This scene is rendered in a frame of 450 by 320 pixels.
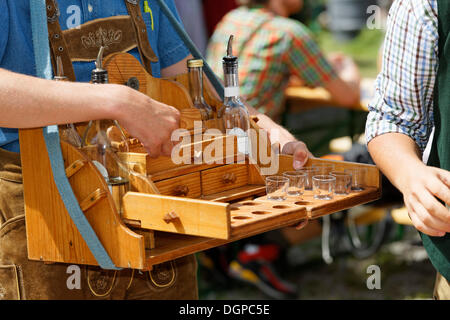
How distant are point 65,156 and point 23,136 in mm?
133

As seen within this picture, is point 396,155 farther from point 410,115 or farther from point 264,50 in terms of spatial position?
point 264,50

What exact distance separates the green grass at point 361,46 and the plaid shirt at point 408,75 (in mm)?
9304

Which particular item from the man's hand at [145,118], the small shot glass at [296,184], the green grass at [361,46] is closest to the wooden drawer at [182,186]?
the man's hand at [145,118]

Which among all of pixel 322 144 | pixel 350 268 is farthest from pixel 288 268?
pixel 322 144

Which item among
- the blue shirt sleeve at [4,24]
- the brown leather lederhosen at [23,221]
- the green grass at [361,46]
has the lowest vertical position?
the green grass at [361,46]

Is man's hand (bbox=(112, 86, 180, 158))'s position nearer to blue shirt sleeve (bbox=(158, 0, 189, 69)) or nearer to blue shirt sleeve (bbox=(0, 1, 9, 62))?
blue shirt sleeve (bbox=(0, 1, 9, 62))

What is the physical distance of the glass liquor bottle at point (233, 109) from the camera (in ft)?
6.30

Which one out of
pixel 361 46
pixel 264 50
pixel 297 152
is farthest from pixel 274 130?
pixel 361 46

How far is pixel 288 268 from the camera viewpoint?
4.80 meters

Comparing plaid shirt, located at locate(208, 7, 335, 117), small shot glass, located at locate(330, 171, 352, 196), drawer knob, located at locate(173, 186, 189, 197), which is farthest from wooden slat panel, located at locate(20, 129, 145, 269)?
plaid shirt, located at locate(208, 7, 335, 117)

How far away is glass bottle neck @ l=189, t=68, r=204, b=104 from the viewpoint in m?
2.05

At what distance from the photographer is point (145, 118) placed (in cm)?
160

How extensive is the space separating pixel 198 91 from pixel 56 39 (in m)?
0.46

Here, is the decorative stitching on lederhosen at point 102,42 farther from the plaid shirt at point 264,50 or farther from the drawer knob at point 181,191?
the plaid shirt at point 264,50
